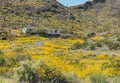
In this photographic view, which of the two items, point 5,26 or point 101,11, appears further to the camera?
point 101,11

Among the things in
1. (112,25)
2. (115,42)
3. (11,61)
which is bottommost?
(112,25)

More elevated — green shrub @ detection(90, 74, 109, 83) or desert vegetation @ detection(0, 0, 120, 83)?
green shrub @ detection(90, 74, 109, 83)

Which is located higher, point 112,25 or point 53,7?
point 53,7

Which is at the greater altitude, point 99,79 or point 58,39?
point 99,79

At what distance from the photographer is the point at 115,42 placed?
54.8 meters

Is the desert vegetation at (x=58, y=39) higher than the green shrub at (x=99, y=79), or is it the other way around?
the green shrub at (x=99, y=79)

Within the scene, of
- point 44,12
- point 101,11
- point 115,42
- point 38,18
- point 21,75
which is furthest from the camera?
A: point 101,11

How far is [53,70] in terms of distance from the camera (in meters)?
11.9

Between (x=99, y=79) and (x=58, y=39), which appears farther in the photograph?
(x=58, y=39)

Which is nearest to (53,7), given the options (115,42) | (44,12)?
(44,12)

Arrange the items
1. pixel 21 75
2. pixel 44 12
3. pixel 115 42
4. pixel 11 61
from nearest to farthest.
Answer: pixel 21 75, pixel 11 61, pixel 115 42, pixel 44 12

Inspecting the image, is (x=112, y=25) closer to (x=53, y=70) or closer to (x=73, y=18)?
(x=73, y=18)

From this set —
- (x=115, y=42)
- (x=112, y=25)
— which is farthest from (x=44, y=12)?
(x=115, y=42)

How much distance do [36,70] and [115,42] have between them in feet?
145
